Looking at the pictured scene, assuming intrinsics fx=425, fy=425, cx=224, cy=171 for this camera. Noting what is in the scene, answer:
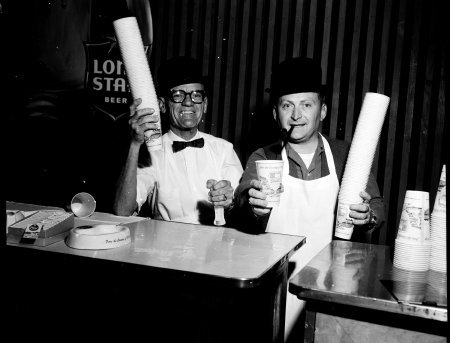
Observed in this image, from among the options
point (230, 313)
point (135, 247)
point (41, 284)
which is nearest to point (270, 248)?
point (230, 313)

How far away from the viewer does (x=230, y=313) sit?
79.7 inches

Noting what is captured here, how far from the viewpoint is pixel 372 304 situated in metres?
1.38

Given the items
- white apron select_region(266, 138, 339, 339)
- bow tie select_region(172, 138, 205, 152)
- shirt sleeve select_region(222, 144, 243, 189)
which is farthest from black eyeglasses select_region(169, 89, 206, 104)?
white apron select_region(266, 138, 339, 339)

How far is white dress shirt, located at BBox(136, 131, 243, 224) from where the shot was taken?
10.7 ft

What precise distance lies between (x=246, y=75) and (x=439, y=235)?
2.59 meters

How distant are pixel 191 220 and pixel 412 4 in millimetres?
2495

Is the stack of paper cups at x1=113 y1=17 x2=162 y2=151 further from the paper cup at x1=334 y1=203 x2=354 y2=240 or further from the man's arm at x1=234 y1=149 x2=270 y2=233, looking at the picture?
the paper cup at x1=334 y1=203 x2=354 y2=240

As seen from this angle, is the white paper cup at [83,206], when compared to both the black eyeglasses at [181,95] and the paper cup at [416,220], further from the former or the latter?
the paper cup at [416,220]

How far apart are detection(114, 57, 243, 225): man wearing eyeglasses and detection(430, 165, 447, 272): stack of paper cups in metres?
1.59

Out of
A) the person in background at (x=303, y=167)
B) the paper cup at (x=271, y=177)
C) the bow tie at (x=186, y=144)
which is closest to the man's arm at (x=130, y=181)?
the bow tie at (x=186, y=144)

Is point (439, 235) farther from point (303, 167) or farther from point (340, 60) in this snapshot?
point (340, 60)

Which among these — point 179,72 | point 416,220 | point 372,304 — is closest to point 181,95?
point 179,72

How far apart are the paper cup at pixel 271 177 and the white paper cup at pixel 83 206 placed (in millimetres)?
1175

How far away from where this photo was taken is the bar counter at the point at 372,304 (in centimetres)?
137
